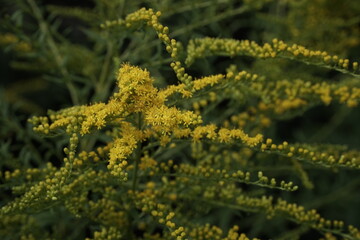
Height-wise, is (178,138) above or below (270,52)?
below

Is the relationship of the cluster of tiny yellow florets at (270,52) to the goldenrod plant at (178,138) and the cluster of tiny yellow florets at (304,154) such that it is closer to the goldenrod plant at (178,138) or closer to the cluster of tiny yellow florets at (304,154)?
the goldenrod plant at (178,138)

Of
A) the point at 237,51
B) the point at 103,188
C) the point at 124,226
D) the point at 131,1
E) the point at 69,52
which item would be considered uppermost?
the point at 131,1

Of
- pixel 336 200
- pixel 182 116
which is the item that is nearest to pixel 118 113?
pixel 182 116

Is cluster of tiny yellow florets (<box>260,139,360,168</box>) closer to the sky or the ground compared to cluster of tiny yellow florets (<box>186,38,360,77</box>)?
closer to the ground

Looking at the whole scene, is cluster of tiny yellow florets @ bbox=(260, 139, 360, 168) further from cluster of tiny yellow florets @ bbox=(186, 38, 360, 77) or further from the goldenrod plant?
cluster of tiny yellow florets @ bbox=(186, 38, 360, 77)

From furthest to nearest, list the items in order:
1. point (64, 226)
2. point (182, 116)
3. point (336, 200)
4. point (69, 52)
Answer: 1. point (336, 200)
2. point (69, 52)
3. point (64, 226)
4. point (182, 116)

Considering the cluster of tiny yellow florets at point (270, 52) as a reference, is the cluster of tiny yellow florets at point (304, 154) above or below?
below

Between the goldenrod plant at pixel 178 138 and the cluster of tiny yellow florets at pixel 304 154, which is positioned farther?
the cluster of tiny yellow florets at pixel 304 154

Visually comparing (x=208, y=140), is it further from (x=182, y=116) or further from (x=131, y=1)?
(x=131, y=1)

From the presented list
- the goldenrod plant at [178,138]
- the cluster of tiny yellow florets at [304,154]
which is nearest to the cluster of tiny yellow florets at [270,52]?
the goldenrod plant at [178,138]

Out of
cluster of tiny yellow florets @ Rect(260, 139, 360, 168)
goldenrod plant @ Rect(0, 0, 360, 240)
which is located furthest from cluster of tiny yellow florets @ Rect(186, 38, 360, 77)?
cluster of tiny yellow florets @ Rect(260, 139, 360, 168)

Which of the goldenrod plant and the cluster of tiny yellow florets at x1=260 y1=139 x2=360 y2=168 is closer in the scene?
the goldenrod plant
